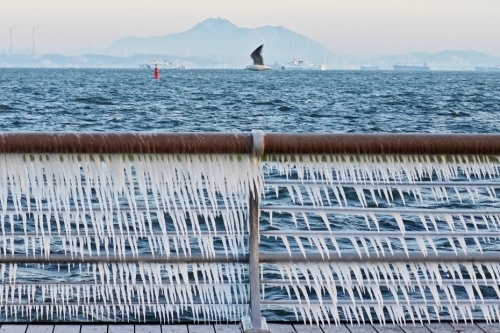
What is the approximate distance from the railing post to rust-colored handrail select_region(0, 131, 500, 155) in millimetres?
85

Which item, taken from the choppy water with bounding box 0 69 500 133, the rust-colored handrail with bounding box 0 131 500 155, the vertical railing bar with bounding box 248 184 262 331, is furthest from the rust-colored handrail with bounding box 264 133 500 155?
the choppy water with bounding box 0 69 500 133

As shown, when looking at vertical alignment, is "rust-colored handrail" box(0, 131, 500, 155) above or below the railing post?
above

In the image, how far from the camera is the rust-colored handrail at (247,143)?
3.18m

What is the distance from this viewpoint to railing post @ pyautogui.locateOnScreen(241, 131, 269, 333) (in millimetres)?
3496

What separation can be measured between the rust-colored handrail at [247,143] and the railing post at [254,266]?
0.08 m

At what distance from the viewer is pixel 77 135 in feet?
10.5

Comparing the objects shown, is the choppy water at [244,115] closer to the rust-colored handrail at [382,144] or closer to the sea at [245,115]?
the sea at [245,115]

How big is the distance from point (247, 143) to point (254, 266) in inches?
24.6

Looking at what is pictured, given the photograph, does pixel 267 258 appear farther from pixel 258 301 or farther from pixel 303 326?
pixel 303 326

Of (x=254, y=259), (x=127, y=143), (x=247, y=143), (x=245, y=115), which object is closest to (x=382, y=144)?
(x=247, y=143)

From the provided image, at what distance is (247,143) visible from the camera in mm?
3258

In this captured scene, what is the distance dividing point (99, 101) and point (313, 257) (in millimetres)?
61123

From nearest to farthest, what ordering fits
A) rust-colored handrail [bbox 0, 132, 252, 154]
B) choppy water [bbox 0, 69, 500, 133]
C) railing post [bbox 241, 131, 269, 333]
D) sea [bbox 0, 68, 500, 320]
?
rust-colored handrail [bbox 0, 132, 252, 154] < railing post [bbox 241, 131, 269, 333] < sea [bbox 0, 68, 500, 320] < choppy water [bbox 0, 69, 500, 133]

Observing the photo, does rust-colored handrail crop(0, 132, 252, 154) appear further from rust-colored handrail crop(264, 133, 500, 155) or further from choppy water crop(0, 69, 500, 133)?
choppy water crop(0, 69, 500, 133)
